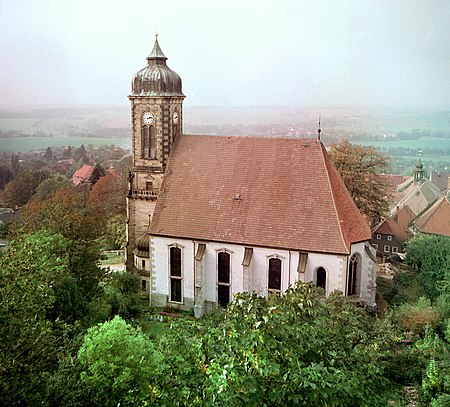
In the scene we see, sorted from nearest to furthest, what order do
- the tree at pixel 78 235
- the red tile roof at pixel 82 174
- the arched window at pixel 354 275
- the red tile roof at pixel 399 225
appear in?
the tree at pixel 78 235
the arched window at pixel 354 275
the red tile roof at pixel 399 225
the red tile roof at pixel 82 174

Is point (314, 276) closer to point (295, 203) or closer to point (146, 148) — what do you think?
point (295, 203)

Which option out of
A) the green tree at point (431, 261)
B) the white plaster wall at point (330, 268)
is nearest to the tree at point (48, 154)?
the green tree at point (431, 261)

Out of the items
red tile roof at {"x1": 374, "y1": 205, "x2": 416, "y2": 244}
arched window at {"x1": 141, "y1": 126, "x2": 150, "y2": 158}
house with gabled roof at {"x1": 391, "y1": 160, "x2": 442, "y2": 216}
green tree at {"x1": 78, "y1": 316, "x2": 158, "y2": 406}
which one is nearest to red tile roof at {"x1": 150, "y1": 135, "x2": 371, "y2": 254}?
arched window at {"x1": 141, "y1": 126, "x2": 150, "y2": 158}

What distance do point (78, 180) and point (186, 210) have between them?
3152 cm

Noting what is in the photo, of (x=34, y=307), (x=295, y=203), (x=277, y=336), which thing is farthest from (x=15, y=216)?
(x=277, y=336)

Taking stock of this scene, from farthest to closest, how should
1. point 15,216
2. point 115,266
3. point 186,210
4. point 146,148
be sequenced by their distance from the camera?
point 15,216, point 115,266, point 146,148, point 186,210

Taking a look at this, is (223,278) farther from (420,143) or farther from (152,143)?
(420,143)

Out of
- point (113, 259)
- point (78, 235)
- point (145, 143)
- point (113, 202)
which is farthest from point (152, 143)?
point (113, 202)

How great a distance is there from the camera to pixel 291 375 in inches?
352

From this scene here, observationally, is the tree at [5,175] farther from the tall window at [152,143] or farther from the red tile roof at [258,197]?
the red tile roof at [258,197]

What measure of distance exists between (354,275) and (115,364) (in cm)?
1452

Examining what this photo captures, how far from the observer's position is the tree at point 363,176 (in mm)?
35062

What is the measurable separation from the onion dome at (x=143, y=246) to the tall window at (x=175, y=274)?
196 centimetres

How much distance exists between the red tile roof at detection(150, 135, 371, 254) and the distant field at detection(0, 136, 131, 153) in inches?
1162
